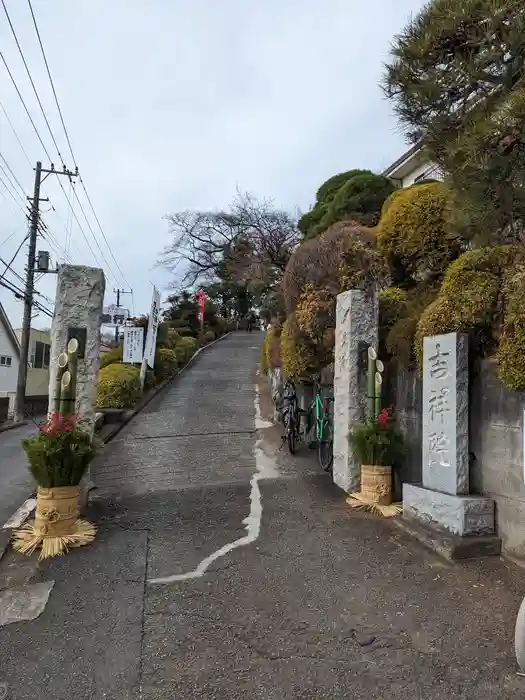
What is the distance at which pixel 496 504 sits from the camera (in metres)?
4.29

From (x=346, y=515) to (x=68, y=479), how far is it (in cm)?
307

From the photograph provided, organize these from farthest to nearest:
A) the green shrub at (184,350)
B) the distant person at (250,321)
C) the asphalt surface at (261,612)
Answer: the distant person at (250,321) < the green shrub at (184,350) < the asphalt surface at (261,612)

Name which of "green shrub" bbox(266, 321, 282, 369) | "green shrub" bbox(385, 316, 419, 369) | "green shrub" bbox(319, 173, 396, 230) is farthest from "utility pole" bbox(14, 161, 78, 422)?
"green shrub" bbox(385, 316, 419, 369)

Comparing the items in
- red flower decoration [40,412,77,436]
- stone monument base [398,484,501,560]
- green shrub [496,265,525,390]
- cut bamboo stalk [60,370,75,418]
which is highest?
green shrub [496,265,525,390]

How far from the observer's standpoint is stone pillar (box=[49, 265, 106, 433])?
620 cm

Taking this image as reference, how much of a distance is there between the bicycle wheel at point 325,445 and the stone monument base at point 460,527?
2.78 meters

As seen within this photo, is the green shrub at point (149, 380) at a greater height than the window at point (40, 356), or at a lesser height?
lesser

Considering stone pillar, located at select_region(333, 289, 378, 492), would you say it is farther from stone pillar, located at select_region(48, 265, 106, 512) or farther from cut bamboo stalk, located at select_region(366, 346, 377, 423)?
stone pillar, located at select_region(48, 265, 106, 512)

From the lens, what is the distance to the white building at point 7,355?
86.8 feet

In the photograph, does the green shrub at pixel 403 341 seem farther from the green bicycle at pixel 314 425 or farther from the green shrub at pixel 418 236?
the green bicycle at pixel 314 425

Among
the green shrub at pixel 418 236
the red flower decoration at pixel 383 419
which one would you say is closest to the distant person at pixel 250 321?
the green shrub at pixel 418 236

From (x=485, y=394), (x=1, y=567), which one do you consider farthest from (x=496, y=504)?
(x=1, y=567)

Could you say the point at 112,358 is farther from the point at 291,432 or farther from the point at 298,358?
the point at 291,432

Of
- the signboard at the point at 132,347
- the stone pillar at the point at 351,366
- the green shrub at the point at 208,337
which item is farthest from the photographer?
the green shrub at the point at 208,337
